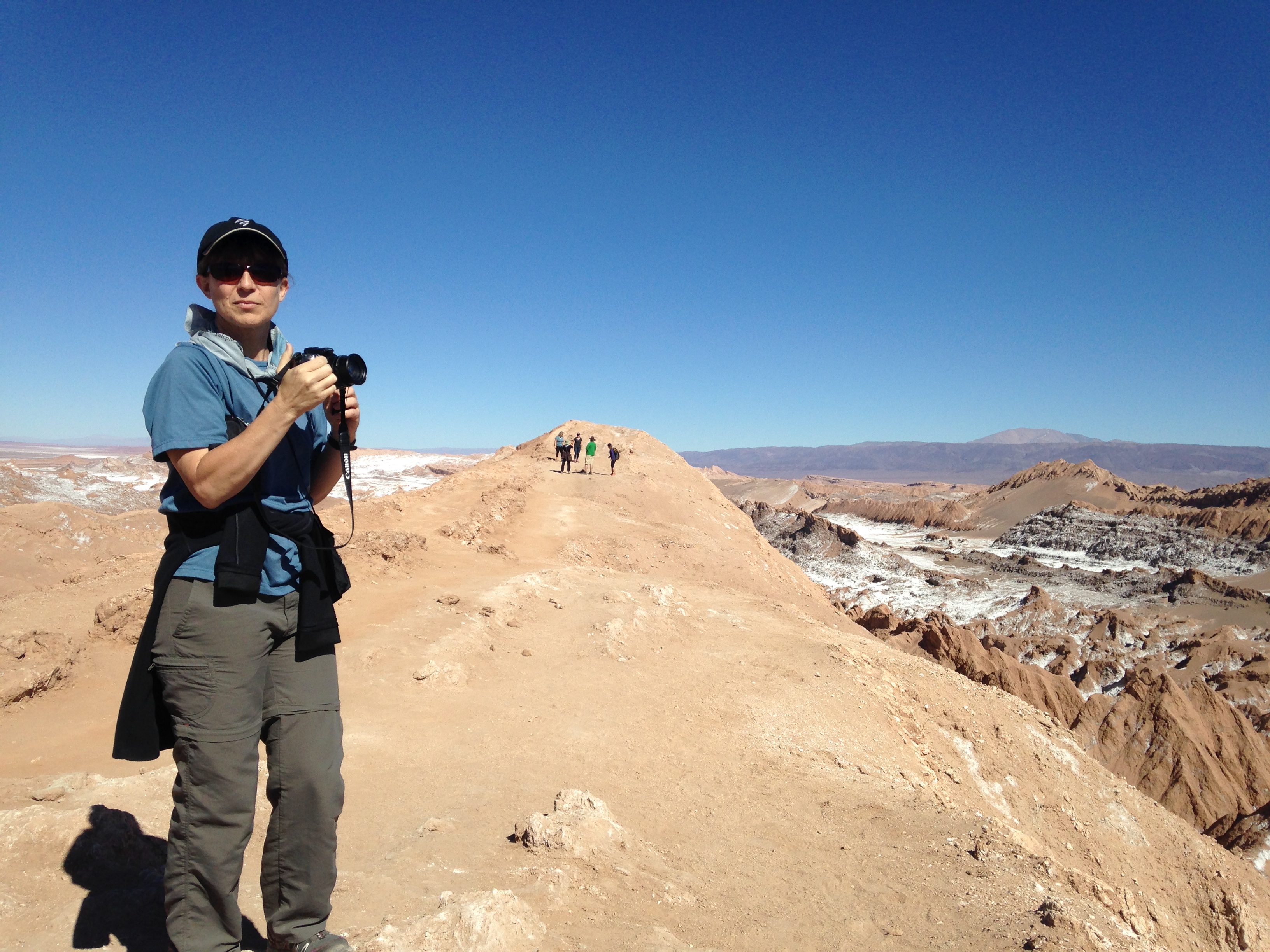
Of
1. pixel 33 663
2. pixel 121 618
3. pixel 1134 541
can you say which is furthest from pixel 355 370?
pixel 1134 541

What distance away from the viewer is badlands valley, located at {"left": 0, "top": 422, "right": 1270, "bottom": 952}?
297 centimetres

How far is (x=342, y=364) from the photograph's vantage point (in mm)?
2213

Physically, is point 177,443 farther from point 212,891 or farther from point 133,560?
point 133,560

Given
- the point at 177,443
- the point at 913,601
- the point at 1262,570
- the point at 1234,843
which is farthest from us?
the point at 1262,570

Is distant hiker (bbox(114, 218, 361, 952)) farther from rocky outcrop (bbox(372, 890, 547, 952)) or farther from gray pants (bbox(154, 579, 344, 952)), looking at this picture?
rocky outcrop (bbox(372, 890, 547, 952))

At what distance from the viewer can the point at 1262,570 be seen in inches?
1189

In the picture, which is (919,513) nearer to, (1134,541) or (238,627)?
(1134,541)

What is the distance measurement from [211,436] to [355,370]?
0.51 m

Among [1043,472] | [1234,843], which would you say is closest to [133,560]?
[1234,843]

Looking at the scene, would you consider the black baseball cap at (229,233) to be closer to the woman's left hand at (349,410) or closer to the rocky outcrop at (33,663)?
the woman's left hand at (349,410)

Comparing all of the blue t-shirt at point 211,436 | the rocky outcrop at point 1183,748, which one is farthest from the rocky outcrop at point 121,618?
the rocky outcrop at point 1183,748

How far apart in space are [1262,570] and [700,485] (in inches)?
1011

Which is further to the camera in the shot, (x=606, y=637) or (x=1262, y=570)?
(x=1262, y=570)

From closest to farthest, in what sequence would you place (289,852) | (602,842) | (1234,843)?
(289,852) < (602,842) < (1234,843)
